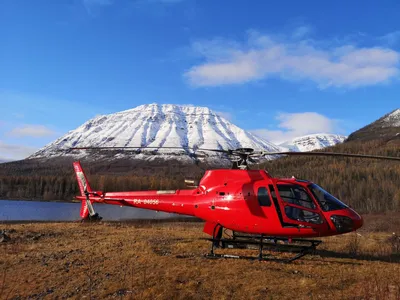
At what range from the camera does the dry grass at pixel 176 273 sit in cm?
873

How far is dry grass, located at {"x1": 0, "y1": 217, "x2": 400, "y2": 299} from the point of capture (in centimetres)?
873

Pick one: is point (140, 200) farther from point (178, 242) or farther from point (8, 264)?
point (8, 264)

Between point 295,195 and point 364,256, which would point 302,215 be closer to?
point 295,195

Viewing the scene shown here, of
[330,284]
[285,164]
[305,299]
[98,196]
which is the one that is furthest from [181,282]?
[285,164]

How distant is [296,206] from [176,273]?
15.4 ft

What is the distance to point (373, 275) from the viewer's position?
398 inches

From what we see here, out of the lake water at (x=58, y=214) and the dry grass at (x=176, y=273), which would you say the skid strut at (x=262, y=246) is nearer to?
the dry grass at (x=176, y=273)

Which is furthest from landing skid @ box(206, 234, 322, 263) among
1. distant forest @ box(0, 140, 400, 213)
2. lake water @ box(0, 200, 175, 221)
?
distant forest @ box(0, 140, 400, 213)

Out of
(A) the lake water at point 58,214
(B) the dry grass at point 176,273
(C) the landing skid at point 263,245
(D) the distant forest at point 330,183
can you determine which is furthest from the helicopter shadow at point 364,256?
(D) the distant forest at point 330,183

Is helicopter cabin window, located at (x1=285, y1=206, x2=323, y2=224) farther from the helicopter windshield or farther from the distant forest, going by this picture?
the distant forest

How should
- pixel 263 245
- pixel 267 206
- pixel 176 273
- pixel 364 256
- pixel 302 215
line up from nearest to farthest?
1. pixel 176 273
2. pixel 302 215
3. pixel 267 206
4. pixel 263 245
5. pixel 364 256

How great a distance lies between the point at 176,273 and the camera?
33.5 ft

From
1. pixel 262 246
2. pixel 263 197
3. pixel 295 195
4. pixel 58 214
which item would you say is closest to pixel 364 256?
pixel 295 195

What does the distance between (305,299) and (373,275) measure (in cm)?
324
